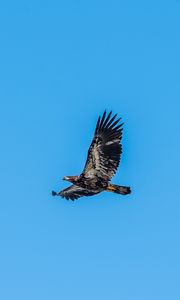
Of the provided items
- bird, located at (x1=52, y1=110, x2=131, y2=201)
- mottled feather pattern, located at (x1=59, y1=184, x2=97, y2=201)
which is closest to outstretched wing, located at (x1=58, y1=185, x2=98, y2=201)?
mottled feather pattern, located at (x1=59, y1=184, x2=97, y2=201)

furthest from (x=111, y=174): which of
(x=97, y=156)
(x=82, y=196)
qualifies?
(x=82, y=196)

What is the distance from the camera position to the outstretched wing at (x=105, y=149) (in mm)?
27391

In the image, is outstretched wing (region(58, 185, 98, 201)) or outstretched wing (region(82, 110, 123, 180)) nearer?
outstretched wing (region(82, 110, 123, 180))

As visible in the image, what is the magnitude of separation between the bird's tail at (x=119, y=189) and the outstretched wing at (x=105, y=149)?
69cm

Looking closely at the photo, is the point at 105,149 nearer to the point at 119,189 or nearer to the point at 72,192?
the point at 119,189

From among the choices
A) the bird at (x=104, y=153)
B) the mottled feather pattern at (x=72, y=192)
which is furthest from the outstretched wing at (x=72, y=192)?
the bird at (x=104, y=153)

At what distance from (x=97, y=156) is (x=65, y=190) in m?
4.62

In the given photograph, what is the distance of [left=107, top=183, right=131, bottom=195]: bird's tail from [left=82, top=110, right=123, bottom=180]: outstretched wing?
0.69 metres

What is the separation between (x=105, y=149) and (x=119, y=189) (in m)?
1.66

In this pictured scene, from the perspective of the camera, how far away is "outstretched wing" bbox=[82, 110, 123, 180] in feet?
89.9

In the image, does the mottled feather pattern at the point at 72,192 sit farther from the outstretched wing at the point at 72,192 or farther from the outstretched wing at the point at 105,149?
the outstretched wing at the point at 105,149

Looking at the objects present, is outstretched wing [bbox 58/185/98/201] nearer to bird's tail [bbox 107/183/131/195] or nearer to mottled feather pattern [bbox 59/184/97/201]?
mottled feather pattern [bbox 59/184/97/201]

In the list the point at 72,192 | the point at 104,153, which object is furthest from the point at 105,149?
the point at 72,192

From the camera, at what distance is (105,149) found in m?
27.4
